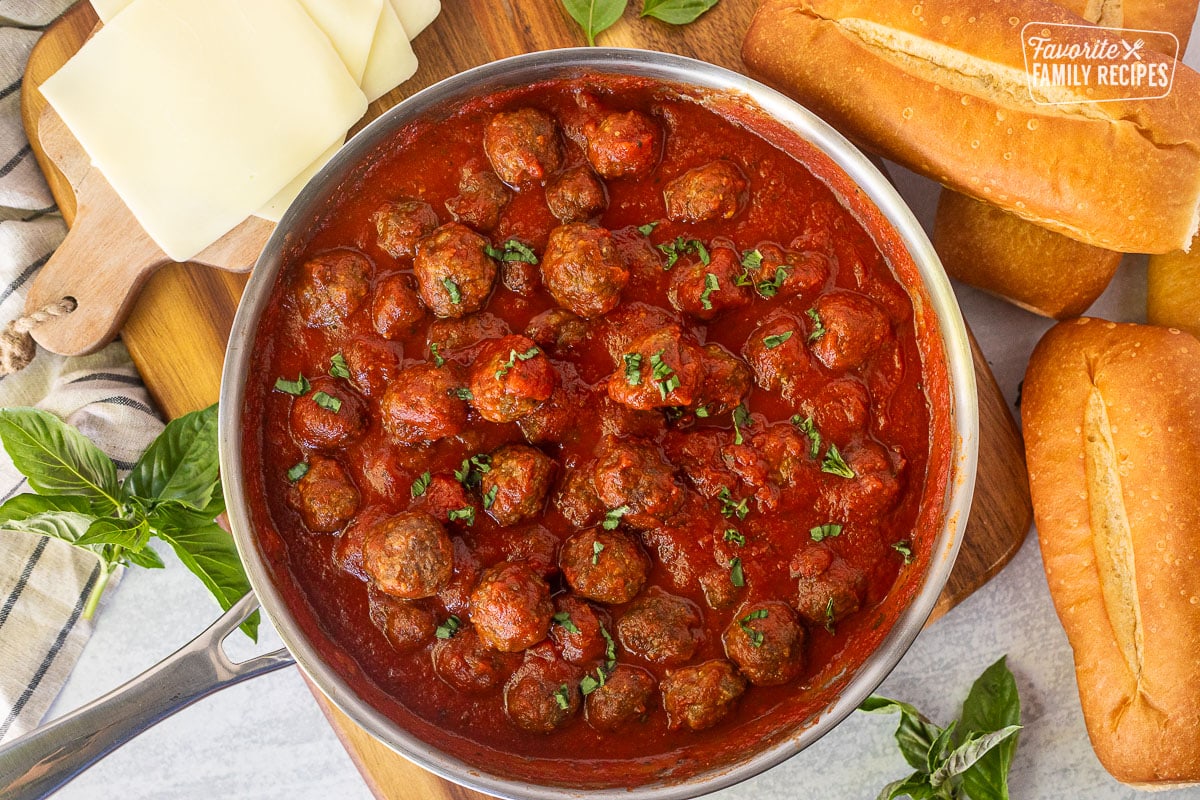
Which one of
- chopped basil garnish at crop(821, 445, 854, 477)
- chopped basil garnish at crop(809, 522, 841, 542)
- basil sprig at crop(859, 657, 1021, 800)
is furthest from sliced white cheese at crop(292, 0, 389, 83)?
basil sprig at crop(859, 657, 1021, 800)

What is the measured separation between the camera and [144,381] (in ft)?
15.1

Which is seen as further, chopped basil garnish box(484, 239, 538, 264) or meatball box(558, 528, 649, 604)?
chopped basil garnish box(484, 239, 538, 264)

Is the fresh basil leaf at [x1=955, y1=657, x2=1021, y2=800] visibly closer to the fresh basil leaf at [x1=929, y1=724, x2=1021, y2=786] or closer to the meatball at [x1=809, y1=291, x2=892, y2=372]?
the fresh basil leaf at [x1=929, y1=724, x2=1021, y2=786]

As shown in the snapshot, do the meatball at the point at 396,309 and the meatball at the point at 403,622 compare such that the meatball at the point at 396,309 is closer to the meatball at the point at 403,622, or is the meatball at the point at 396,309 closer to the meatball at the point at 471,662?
the meatball at the point at 403,622

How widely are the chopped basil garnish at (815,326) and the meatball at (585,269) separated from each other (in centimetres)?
79

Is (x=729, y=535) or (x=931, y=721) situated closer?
(x=729, y=535)

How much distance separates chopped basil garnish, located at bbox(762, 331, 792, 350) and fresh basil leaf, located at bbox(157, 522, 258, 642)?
8.31ft

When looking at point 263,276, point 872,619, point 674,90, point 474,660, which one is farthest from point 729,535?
point 263,276

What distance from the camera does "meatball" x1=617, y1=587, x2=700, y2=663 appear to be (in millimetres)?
3680

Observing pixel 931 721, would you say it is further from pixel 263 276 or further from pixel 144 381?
pixel 144 381

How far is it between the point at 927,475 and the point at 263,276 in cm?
299

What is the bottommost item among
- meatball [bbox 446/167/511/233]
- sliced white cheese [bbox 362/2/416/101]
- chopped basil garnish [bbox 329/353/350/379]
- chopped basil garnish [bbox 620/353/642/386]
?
chopped basil garnish [bbox 620/353/642/386]

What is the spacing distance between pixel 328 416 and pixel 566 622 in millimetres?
1289

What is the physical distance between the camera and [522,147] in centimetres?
379
